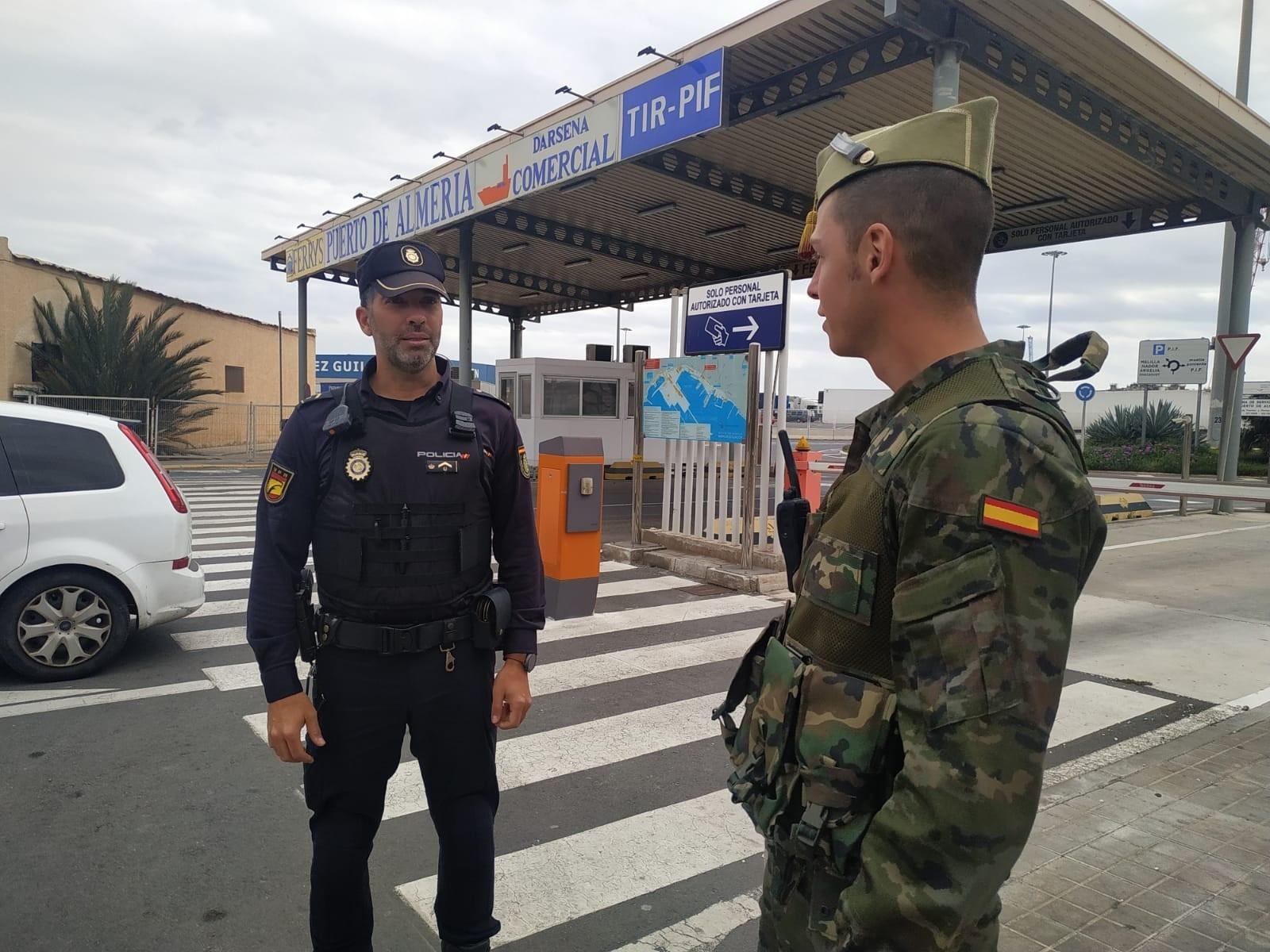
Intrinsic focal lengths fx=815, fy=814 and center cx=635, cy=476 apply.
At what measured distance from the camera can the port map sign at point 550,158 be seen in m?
9.23

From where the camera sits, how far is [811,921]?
1.25 metres

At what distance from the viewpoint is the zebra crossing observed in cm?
293

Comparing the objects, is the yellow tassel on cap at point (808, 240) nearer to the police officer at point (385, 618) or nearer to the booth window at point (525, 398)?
the police officer at point (385, 618)

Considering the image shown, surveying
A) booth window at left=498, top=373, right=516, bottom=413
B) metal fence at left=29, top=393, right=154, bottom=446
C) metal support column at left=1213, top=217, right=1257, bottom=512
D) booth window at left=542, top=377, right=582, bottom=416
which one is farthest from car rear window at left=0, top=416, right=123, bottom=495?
metal fence at left=29, top=393, right=154, bottom=446

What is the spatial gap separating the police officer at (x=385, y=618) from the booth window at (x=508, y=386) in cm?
1734

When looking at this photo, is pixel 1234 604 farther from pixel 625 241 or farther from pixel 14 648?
pixel 625 241

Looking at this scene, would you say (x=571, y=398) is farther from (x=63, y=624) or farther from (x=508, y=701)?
(x=508, y=701)

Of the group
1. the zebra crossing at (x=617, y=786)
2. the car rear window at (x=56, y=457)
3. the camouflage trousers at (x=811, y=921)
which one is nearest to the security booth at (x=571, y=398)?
the zebra crossing at (x=617, y=786)

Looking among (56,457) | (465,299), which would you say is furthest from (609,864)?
(465,299)

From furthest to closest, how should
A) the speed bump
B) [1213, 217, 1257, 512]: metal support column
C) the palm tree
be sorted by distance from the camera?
the palm tree → the speed bump → [1213, 217, 1257, 512]: metal support column

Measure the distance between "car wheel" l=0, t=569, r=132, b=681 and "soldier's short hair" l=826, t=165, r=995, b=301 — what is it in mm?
5749

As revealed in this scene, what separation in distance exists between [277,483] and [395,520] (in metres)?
0.35

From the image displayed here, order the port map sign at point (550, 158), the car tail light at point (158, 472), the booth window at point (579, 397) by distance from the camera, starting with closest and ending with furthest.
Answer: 1. the car tail light at point (158, 472)
2. the port map sign at point (550, 158)
3. the booth window at point (579, 397)

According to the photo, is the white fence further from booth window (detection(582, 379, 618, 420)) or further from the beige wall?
the beige wall
